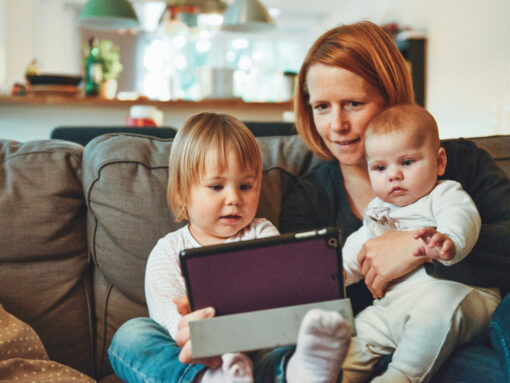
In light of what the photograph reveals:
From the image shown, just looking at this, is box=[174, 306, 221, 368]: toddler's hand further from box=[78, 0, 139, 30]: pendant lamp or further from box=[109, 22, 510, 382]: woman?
box=[78, 0, 139, 30]: pendant lamp

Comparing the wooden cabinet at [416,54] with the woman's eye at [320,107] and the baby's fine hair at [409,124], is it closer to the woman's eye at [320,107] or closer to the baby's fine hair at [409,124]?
Answer: the woman's eye at [320,107]

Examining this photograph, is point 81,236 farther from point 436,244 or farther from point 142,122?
point 142,122

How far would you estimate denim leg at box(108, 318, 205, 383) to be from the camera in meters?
0.97

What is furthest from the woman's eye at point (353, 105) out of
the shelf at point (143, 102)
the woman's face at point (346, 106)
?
the shelf at point (143, 102)

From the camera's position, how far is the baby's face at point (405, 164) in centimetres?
116

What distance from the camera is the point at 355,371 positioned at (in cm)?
112

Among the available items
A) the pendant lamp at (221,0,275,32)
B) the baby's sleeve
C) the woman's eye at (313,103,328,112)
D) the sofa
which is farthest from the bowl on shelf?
the baby's sleeve

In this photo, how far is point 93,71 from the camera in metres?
3.98

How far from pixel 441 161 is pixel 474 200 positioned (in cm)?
16

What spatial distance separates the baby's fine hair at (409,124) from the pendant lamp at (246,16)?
3.23m

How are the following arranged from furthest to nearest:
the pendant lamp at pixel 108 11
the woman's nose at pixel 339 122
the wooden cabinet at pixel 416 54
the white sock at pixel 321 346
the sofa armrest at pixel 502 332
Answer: the wooden cabinet at pixel 416 54 → the pendant lamp at pixel 108 11 → the woman's nose at pixel 339 122 → the sofa armrest at pixel 502 332 → the white sock at pixel 321 346

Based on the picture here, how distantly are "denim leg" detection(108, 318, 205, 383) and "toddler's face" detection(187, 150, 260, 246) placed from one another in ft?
0.89

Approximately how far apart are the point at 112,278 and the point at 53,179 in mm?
319

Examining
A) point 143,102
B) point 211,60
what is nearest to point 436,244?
point 143,102
